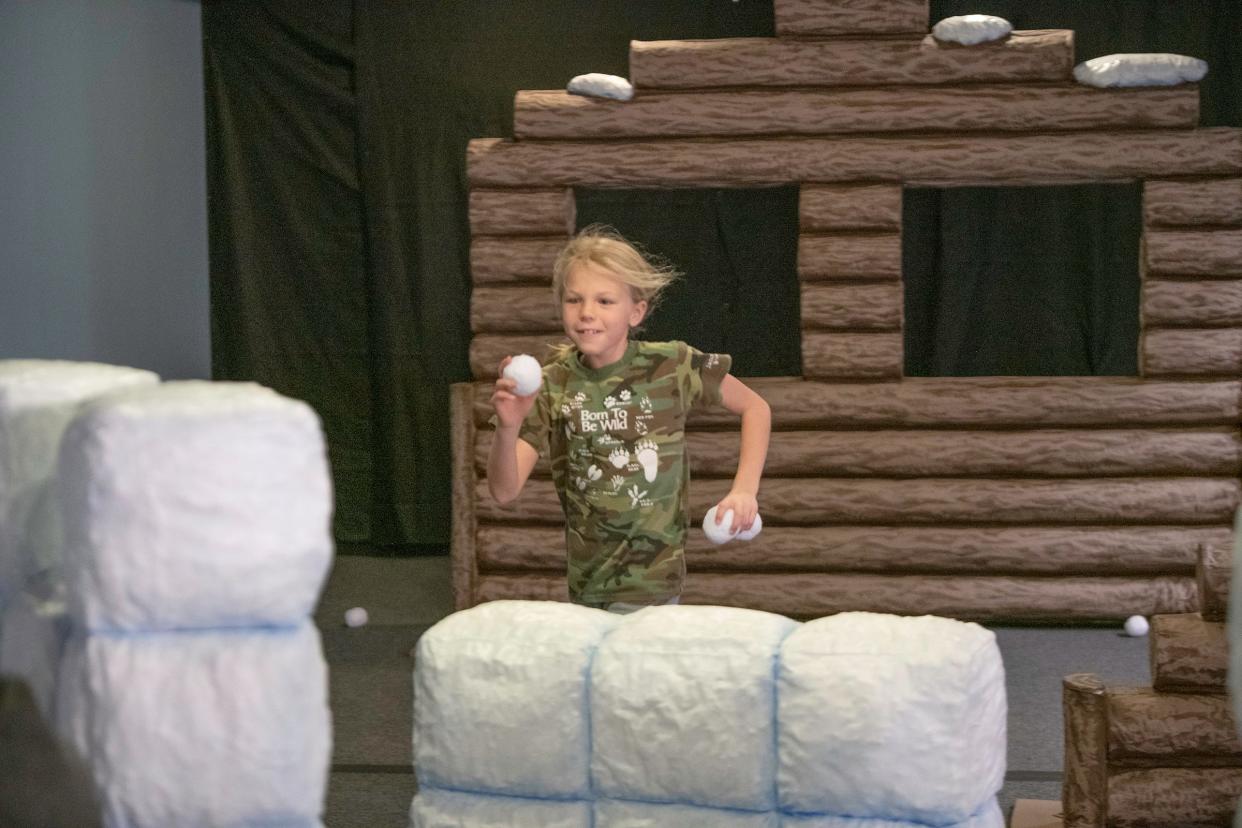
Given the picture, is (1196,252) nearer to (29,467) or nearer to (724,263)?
(724,263)

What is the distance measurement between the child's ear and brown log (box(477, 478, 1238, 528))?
2733mm

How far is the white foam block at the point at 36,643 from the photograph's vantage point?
1.85 meters

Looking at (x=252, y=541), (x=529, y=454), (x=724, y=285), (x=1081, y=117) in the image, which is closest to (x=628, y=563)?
(x=529, y=454)

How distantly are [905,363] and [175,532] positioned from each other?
6942 mm

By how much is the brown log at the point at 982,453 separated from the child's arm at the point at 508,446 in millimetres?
2869

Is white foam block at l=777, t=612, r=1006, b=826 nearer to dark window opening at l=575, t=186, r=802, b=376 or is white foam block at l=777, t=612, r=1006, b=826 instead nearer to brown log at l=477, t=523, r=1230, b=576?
brown log at l=477, t=523, r=1230, b=576

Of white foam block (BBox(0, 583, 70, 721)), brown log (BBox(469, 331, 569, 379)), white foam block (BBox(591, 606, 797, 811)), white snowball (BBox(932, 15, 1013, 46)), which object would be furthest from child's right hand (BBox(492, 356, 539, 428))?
white snowball (BBox(932, 15, 1013, 46))

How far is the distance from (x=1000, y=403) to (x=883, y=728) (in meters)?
4.52

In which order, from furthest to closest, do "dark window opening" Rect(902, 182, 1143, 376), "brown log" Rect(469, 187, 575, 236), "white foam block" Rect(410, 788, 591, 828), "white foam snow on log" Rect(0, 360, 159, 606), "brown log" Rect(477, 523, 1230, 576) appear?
1. "dark window opening" Rect(902, 182, 1143, 376)
2. "brown log" Rect(469, 187, 575, 236)
3. "brown log" Rect(477, 523, 1230, 576)
4. "white foam block" Rect(410, 788, 591, 828)
5. "white foam snow on log" Rect(0, 360, 159, 606)

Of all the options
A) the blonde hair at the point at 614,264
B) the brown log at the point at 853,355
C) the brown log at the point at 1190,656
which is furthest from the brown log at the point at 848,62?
the brown log at the point at 1190,656

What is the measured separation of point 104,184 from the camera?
25.6ft

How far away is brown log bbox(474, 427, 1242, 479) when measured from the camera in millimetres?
6871

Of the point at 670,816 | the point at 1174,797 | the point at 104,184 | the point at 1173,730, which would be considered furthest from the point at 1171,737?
the point at 104,184

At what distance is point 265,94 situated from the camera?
8812mm
